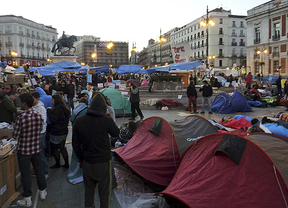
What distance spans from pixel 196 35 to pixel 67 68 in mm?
59223

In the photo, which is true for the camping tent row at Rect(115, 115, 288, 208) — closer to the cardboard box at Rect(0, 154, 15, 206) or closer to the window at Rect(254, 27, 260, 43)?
the cardboard box at Rect(0, 154, 15, 206)

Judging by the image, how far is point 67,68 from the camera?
16.7 m

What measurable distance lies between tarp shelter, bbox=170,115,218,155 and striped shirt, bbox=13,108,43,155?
8.37 feet

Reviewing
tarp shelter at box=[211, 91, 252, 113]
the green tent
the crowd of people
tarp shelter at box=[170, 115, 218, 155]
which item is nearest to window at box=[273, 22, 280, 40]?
tarp shelter at box=[211, 91, 252, 113]

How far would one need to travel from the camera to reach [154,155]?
4.73 metres

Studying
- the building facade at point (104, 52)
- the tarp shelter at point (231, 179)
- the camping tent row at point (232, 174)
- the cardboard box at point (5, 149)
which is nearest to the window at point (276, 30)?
the camping tent row at point (232, 174)

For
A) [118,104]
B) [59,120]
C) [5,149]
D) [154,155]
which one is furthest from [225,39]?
[5,149]

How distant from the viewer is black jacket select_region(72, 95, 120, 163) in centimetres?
318

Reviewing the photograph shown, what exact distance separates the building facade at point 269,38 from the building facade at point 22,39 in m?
48.8

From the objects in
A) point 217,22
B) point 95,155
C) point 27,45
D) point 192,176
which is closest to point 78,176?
point 95,155

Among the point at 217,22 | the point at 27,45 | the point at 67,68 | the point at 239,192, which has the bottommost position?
the point at 239,192

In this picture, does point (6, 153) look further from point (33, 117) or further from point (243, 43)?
point (243, 43)

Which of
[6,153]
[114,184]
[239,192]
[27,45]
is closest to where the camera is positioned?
[239,192]

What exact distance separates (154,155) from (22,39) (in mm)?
73237
